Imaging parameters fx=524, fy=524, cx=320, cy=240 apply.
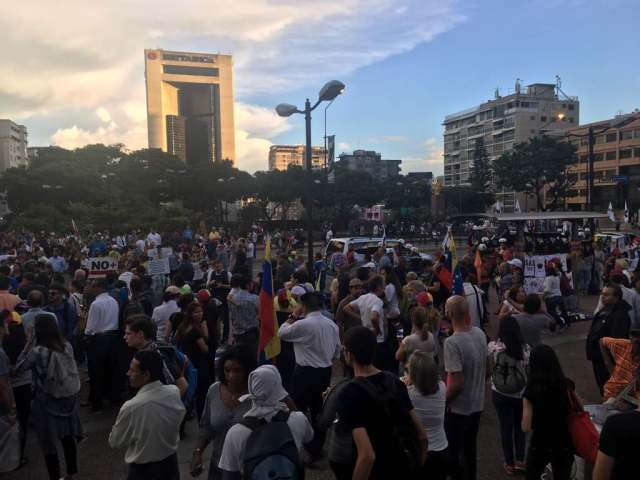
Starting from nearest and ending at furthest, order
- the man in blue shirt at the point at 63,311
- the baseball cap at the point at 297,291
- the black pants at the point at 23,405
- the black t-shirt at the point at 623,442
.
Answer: the black t-shirt at the point at 623,442
the black pants at the point at 23,405
the man in blue shirt at the point at 63,311
the baseball cap at the point at 297,291

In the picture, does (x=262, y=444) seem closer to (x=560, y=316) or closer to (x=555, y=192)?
(x=560, y=316)

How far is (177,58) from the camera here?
125m

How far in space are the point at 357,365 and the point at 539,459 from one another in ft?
5.19

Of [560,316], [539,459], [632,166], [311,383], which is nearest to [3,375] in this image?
[311,383]

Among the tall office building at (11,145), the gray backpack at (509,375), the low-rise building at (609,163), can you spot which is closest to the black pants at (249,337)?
the gray backpack at (509,375)

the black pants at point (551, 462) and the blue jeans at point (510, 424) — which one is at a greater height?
the black pants at point (551, 462)

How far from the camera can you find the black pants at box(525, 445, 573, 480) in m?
3.64

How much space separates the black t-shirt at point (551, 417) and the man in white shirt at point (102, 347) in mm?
5399

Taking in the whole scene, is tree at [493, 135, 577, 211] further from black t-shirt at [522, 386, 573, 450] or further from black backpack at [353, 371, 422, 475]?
black backpack at [353, 371, 422, 475]

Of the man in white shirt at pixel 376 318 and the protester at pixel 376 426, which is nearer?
the protester at pixel 376 426

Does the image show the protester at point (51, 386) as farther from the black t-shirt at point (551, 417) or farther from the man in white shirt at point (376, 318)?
the black t-shirt at point (551, 417)

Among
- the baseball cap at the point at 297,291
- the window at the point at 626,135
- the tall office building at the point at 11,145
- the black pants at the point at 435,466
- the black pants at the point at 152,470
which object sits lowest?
the black pants at the point at 435,466

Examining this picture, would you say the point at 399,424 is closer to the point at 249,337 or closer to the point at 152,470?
the point at 152,470

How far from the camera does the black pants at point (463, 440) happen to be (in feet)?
14.5
